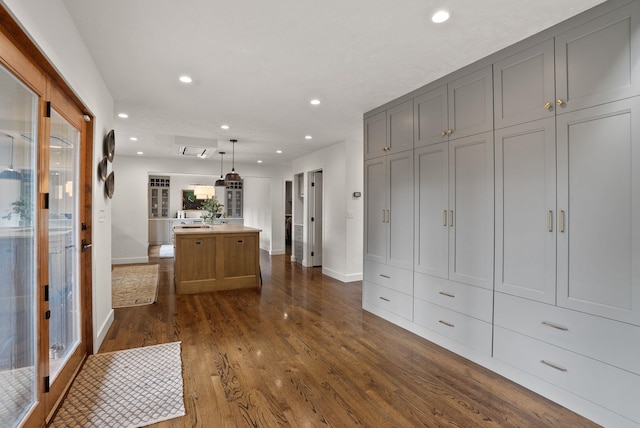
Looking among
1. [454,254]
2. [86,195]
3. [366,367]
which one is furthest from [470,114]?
[86,195]

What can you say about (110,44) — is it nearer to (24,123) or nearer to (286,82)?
(24,123)

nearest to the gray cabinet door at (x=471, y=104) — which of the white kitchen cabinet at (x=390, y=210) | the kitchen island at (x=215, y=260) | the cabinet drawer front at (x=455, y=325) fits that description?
the white kitchen cabinet at (x=390, y=210)

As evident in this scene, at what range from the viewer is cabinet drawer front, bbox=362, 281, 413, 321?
3506mm

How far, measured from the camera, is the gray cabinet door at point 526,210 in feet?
7.39

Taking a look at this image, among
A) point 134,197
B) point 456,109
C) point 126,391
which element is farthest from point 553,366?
point 134,197

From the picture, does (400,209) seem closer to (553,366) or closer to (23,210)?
(553,366)

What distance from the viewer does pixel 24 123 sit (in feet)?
5.33

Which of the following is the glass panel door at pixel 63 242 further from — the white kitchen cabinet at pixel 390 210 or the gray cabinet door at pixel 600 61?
the gray cabinet door at pixel 600 61

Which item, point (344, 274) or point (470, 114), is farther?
point (344, 274)

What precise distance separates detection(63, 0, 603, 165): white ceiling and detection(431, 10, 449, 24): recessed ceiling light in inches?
1.5

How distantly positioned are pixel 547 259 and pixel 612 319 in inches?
19.0

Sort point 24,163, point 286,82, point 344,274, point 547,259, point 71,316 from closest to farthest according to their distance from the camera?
point 24,163 → point 547,259 → point 71,316 → point 286,82 → point 344,274

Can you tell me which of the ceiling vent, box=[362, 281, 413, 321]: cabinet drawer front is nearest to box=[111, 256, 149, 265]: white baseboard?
the ceiling vent

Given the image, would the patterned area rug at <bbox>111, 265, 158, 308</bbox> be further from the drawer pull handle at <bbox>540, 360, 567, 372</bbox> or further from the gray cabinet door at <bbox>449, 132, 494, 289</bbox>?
the drawer pull handle at <bbox>540, 360, 567, 372</bbox>
